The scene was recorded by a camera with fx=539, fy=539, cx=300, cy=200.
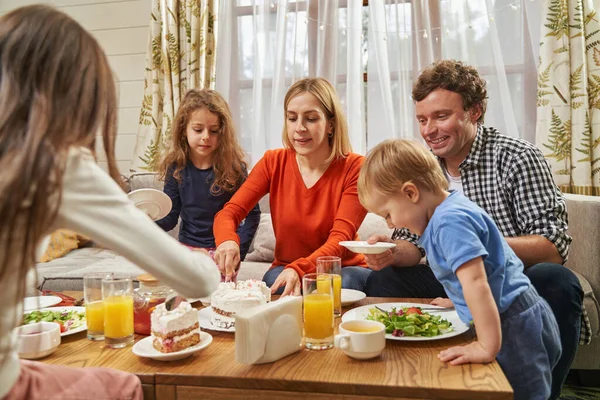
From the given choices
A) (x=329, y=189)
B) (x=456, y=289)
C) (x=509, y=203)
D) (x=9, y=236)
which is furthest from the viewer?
(x=329, y=189)

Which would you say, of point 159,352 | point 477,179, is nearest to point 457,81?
point 477,179

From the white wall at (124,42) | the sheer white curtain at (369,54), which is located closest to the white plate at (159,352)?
the sheer white curtain at (369,54)

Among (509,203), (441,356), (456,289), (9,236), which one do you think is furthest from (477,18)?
(9,236)

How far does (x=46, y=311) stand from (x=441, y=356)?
1.11 m

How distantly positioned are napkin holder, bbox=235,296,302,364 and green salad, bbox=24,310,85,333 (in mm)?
576

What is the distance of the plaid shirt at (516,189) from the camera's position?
202 centimetres

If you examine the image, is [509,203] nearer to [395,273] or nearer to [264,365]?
[395,273]

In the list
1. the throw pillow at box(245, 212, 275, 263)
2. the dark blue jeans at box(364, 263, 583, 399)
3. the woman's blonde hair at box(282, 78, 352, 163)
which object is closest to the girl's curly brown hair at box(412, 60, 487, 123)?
the woman's blonde hair at box(282, 78, 352, 163)

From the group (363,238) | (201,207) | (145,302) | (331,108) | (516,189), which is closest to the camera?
(145,302)

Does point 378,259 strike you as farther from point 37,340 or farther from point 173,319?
point 37,340

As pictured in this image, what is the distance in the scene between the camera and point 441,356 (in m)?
1.22

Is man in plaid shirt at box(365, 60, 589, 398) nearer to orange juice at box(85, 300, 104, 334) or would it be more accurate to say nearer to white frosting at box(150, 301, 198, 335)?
white frosting at box(150, 301, 198, 335)

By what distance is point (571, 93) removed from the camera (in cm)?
322

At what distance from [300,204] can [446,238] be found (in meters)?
1.14
